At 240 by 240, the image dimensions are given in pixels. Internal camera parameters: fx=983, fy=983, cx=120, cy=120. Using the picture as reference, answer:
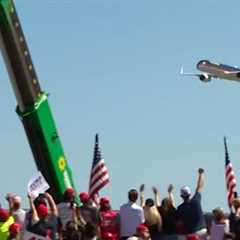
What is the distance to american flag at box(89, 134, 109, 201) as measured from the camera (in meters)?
21.7

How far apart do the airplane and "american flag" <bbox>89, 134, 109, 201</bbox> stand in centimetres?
2664

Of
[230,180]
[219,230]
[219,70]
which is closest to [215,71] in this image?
[219,70]

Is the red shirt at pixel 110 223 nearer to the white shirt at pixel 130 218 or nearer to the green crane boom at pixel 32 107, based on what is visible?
the white shirt at pixel 130 218

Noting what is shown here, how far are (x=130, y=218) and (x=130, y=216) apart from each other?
0.04 metres

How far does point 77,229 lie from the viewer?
15984 millimetres

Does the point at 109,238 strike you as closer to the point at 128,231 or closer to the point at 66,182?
the point at 128,231

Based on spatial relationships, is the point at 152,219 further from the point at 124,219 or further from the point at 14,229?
the point at 14,229

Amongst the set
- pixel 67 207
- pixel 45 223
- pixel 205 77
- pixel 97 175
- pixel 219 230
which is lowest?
pixel 205 77

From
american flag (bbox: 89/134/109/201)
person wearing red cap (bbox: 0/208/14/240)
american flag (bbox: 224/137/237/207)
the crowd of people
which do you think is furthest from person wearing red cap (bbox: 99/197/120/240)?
→ american flag (bbox: 224/137/237/207)

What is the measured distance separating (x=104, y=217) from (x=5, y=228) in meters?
1.88

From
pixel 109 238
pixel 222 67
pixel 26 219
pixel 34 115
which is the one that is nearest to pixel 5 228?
pixel 26 219

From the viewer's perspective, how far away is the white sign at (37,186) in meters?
17.4

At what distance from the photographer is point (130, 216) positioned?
17.5 meters

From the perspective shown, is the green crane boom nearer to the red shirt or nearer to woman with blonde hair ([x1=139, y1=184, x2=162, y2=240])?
the red shirt
